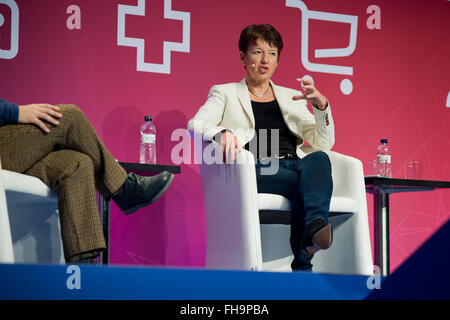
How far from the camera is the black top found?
2705 millimetres

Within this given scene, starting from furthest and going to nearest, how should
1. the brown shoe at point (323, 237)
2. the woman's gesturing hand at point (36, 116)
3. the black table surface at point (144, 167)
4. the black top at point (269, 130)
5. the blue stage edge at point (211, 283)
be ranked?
the black top at point (269, 130)
the black table surface at point (144, 167)
the brown shoe at point (323, 237)
the woman's gesturing hand at point (36, 116)
the blue stage edge at point (211, 283)

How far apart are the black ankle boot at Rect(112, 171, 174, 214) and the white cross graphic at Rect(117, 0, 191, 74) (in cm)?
133

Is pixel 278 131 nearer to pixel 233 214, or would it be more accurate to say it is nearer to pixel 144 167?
pixel 233 214

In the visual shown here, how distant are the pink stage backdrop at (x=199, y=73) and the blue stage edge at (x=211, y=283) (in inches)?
71.7

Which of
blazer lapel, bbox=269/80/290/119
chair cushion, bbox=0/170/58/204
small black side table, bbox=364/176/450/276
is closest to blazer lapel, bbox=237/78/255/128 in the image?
blazer lapel, bbox=269/80/290/119

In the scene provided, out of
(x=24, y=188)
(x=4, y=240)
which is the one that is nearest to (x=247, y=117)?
(x=24, y=188)

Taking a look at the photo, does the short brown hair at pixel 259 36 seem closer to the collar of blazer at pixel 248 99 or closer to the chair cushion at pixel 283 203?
the collar of blazer at pixel 248 99

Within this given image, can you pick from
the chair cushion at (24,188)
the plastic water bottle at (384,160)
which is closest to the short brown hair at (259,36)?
the plastic water bottle at (384,160)

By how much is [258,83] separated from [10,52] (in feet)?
4.08

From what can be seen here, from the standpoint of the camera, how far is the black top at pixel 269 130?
2705 mm

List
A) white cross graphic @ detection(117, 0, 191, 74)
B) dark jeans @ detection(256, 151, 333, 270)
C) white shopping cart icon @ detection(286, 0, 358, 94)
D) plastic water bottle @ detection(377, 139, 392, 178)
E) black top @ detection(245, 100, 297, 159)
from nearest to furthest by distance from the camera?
1. dark jeans @ detection(256, 151, 333, 270)
2. black top @ detection(245, 100, 297, 159)
3. white cross graphic @ detection(117, 0, 191, 74)
4. plastic water bottle @ detection(377, 139, 392, 178)
5. white shopping cart icon @ detection(286, 0, 358, 94)

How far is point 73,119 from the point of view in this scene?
191cm

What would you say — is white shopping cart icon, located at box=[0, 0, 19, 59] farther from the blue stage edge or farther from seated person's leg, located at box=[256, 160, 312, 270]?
the blue stage edge
